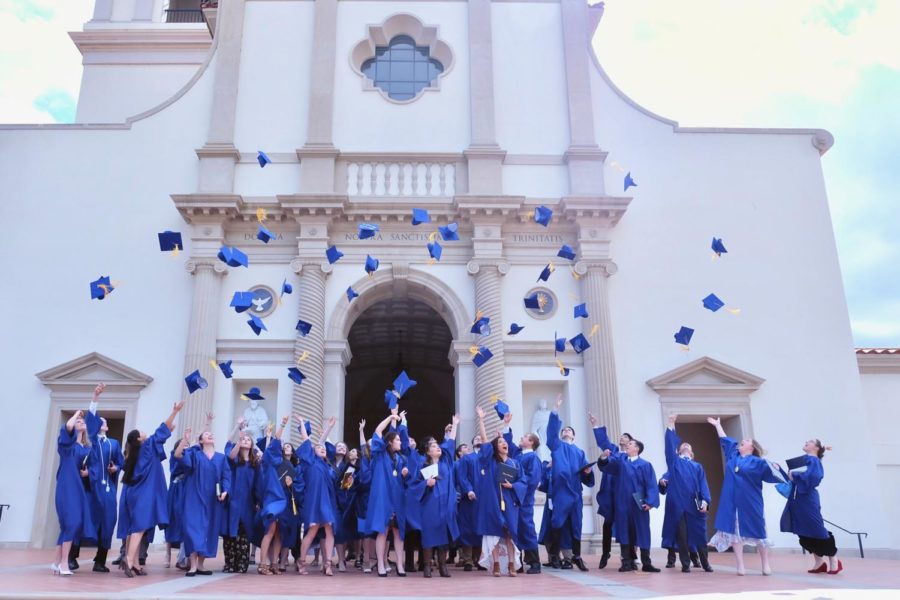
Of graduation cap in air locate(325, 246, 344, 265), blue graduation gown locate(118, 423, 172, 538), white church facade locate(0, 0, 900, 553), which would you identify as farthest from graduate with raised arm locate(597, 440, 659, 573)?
graduation cap in air locate(325, 246, 344, 265)

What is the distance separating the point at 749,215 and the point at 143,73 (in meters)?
18.3

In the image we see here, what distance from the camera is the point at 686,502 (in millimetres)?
10453

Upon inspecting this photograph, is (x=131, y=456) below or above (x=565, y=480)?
above

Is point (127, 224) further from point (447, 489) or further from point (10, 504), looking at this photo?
point (447, 489)

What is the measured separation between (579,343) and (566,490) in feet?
18.6

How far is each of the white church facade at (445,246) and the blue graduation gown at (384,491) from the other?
264 inches

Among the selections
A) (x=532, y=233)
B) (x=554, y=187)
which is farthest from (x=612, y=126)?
(x=532, y=233)

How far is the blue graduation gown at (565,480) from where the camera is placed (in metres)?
10.3

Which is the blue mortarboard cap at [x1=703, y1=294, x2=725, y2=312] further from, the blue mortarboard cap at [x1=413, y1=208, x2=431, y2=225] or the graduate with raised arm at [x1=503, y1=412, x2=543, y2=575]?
the graduate with raised arm at [x1=503, y1=412, x2=543, y2=575]

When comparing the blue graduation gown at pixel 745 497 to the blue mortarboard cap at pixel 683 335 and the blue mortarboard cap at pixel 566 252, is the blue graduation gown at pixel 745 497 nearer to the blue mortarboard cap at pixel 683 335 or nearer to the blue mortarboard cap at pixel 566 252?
the blue mortarboard cap at pixel 683 335

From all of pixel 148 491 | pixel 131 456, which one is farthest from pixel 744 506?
pixel 131 456

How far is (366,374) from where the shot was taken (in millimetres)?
26906

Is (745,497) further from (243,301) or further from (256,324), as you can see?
(243,301)

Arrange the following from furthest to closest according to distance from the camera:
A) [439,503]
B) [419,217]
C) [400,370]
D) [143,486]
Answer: [400,370], [419,217], [439,503], [143,486]
